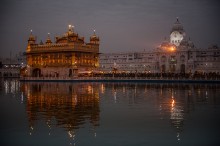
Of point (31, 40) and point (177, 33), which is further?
point (177, 33)

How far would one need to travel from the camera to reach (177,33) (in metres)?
125

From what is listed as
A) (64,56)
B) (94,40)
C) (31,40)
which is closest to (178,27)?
(94,40)

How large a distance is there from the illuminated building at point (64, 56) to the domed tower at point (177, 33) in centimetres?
4230

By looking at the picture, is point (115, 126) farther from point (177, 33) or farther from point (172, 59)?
point (177, 33)

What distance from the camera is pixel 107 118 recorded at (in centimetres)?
1700

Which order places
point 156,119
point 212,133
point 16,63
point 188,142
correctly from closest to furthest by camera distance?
1. point 188,142
2. point 212,133
3. point 156,119
4. point 16,63

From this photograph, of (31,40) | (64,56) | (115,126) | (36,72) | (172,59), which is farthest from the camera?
(172,59)

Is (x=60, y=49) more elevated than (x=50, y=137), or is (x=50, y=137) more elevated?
(x=60, y=49)

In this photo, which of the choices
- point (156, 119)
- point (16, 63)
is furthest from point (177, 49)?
point (156, 119)

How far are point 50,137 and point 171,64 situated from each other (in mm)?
96980

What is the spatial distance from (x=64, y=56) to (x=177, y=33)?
55628mm

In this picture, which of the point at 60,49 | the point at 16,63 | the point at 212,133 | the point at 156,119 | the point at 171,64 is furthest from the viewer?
the point at 16,63

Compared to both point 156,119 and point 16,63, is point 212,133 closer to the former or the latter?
point 156,119

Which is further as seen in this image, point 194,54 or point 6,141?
point 194,54
